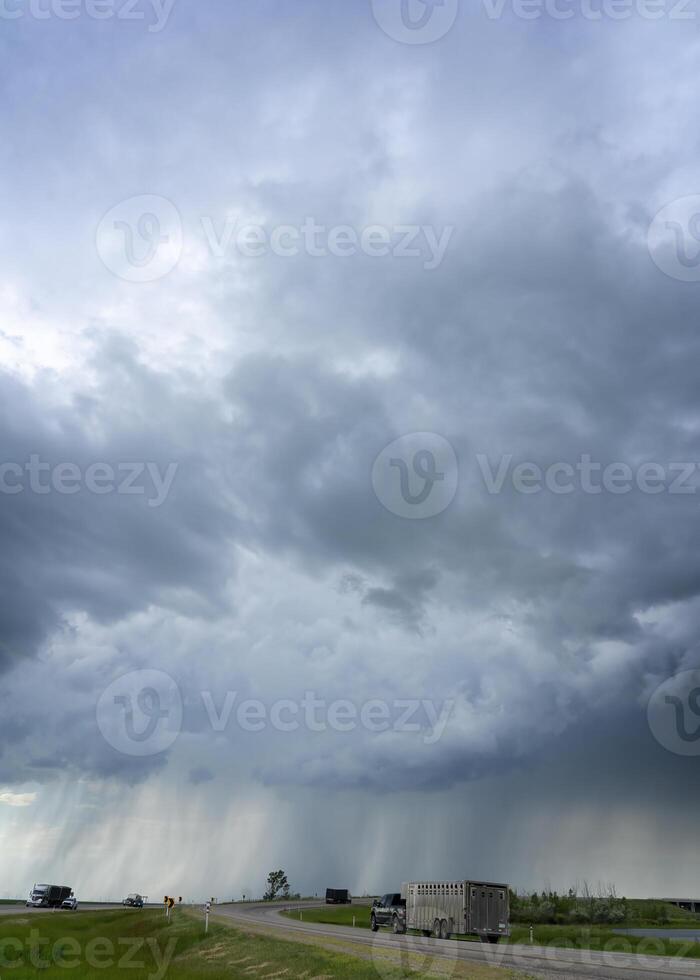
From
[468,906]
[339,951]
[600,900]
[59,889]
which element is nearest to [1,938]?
[339,951]

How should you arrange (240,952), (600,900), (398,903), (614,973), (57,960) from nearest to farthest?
(614,973) → (57,960) → (240,952) → (398,903) → (600,900)

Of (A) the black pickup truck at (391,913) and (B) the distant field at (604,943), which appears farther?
(A) the black pickup truck at (391,913)

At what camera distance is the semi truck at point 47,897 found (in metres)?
87.7

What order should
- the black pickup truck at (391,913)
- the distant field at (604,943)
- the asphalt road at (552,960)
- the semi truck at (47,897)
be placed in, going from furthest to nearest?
the semi truck at (47,897) < the black pickup truck at (391,913) < the distant field at (604,943) < the asphalt road at (552,960)

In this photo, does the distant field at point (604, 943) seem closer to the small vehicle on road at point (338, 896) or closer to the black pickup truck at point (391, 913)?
the black pickup truck at point (391, 913)

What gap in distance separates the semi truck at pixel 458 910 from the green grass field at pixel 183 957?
1129 cm

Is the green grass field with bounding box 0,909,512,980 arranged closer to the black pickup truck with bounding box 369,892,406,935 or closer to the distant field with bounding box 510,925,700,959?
the black pickup truck with bounding box 369,892,406,935

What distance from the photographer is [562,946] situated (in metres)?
48.3

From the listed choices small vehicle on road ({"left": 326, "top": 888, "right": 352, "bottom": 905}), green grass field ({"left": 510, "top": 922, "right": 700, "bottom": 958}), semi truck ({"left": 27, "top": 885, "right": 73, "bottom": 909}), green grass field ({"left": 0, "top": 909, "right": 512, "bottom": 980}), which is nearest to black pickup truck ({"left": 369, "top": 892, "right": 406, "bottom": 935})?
green grass field ({"left": 510, "top": 922, "right": 700, "bottom": 958})

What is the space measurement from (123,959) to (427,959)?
49.8ft

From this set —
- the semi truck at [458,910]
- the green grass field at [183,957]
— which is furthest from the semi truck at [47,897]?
the semi truck at [458,910]

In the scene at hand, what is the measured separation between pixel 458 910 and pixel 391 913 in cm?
1024

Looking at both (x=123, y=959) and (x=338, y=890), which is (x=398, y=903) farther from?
(x=338, y=890)

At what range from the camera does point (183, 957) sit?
44844 mm
